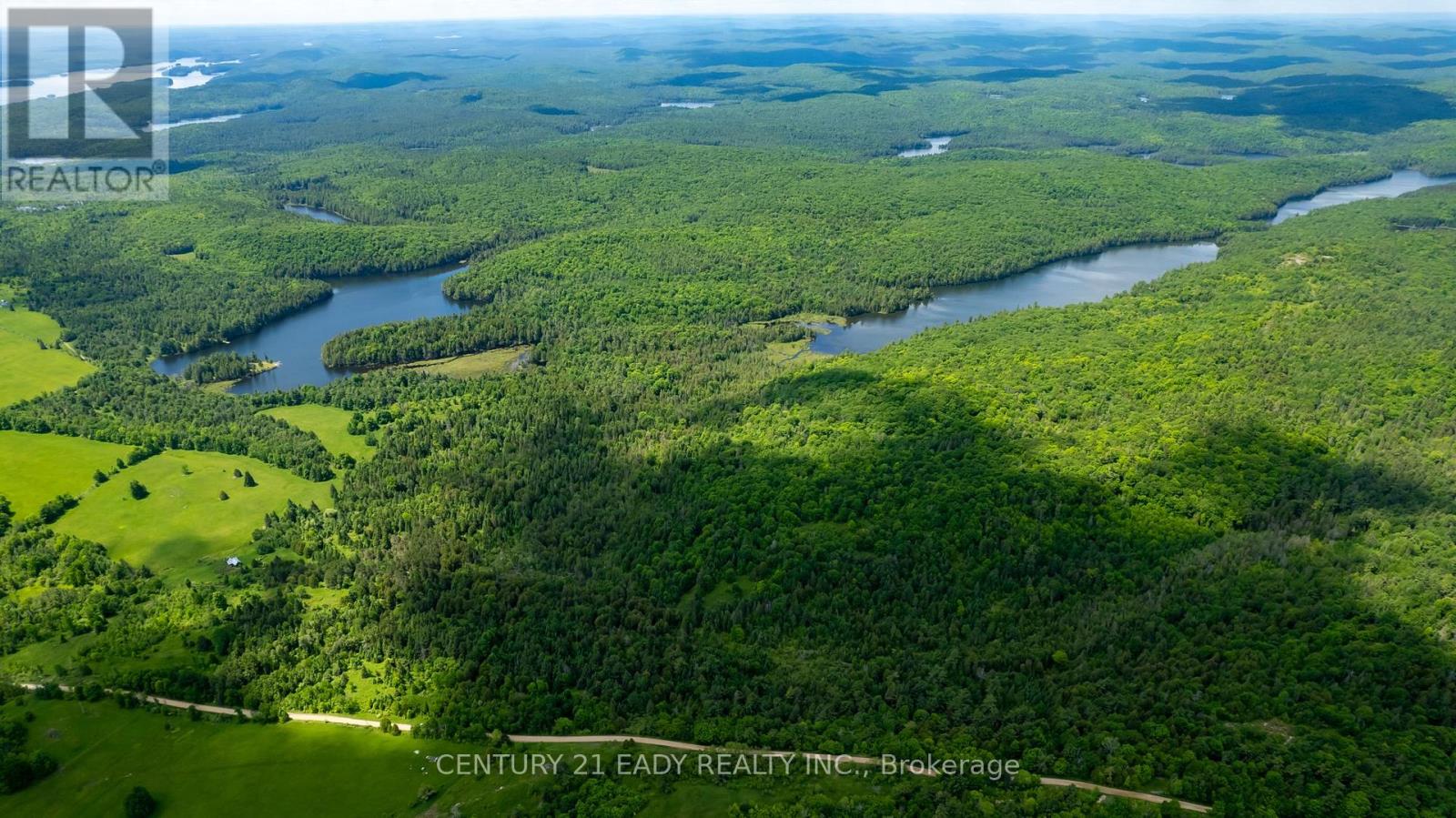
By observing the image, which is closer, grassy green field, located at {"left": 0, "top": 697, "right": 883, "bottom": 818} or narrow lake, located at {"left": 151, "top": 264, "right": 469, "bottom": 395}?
grassy green field, located at {"left": 0, "top": 697, "right": 883, "bottom": 818}

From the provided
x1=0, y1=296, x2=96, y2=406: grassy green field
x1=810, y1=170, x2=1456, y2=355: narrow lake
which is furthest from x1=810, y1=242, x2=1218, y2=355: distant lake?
x1=0, y1=296, x2=96, y2=406: grassy green field

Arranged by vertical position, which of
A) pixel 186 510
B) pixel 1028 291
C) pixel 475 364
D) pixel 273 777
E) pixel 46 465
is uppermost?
pixel 1028 291

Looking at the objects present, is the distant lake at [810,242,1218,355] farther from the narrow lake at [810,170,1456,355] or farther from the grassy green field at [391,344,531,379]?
the grassy green field at [391,344,531,379]

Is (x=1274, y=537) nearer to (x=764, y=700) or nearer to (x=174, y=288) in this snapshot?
(x=764, y=700)

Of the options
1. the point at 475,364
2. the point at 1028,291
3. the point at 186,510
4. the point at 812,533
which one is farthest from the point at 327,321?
the point at 1028,291

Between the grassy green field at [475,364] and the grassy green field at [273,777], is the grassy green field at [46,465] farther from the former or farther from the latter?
the grassy green field at [273,777]

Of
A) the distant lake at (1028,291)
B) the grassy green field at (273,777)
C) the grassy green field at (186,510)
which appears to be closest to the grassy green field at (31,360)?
the grassy green field at (186,510)

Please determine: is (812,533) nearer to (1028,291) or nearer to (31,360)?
(1028,291)
